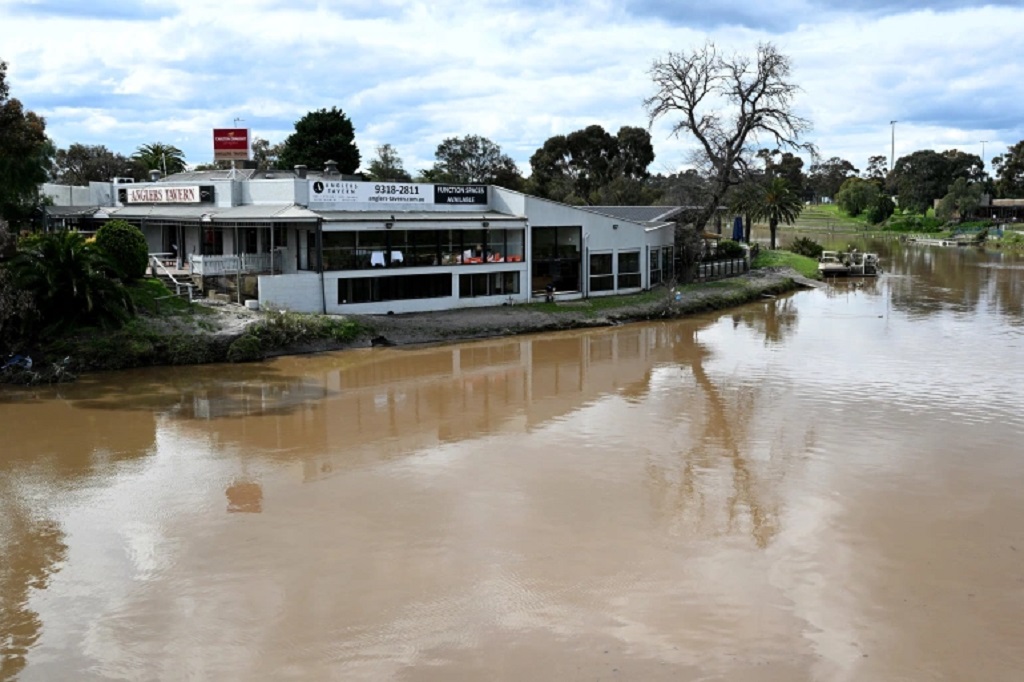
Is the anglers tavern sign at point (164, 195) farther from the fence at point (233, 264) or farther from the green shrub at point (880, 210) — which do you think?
the green shrub at point (880, 210)

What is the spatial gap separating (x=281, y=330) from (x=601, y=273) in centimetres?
1779

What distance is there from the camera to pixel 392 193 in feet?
124

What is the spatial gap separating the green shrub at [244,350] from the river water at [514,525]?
1.13 m

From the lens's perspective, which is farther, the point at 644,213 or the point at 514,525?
the point at 644,213

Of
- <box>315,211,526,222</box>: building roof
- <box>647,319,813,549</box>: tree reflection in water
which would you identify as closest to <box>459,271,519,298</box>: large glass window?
<box>315,211,526,222</box>: building roof

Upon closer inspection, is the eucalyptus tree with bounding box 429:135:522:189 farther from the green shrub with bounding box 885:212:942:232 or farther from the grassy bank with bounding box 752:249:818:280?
the green shrub with bounding box 885:212:942:232

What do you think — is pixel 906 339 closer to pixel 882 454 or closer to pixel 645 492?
pixel 882 454

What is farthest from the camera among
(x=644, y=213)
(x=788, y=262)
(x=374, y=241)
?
(x=788, y=262)

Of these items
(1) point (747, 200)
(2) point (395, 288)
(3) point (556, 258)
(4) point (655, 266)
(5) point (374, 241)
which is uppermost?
(1) point (747, 200)

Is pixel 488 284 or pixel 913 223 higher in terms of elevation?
pixel 913 223

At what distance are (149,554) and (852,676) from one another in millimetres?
10130

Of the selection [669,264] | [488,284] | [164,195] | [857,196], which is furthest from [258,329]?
[857,196]

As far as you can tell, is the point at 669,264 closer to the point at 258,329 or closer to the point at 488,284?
the point at 488,284

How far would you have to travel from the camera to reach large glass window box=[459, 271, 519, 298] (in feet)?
126
